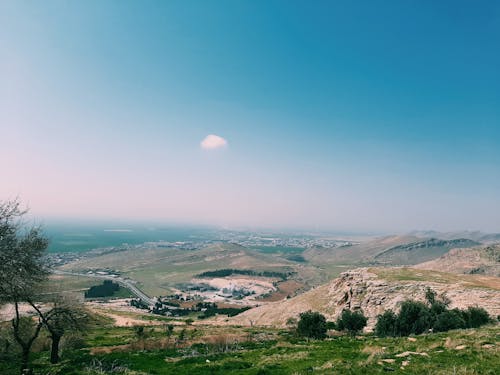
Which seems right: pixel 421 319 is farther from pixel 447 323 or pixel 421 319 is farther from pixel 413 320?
pixel 447 323

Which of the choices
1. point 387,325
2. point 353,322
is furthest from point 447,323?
point 353,322

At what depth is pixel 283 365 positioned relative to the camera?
22.3 metres

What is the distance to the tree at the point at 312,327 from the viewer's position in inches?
1882

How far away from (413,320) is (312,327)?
16952 millimetres

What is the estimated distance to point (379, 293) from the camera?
286 feet

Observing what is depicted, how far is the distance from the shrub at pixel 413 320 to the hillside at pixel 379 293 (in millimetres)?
20444

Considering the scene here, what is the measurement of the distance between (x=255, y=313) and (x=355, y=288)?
45.5m

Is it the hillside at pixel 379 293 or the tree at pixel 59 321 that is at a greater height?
the tree at pixel 59 321

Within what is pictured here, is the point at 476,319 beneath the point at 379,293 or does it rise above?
above

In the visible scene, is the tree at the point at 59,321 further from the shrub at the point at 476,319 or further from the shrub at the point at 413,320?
the shrub at the point at 476,319

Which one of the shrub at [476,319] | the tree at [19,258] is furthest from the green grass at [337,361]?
the shrub at [476,319]

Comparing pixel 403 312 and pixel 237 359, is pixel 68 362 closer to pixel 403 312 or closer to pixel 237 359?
pixel 237 359

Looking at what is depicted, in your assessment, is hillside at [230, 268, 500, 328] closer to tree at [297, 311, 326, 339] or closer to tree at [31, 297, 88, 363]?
tree at [297, 311, 326, 339]

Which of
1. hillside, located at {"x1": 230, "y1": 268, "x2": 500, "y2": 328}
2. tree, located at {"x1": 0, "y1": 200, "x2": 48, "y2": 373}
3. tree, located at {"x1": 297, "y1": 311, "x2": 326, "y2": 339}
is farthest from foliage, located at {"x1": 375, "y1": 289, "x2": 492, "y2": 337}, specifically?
tree, located at {"x1": 0, "y1": 200, "x2": 48, "y2": 373}
